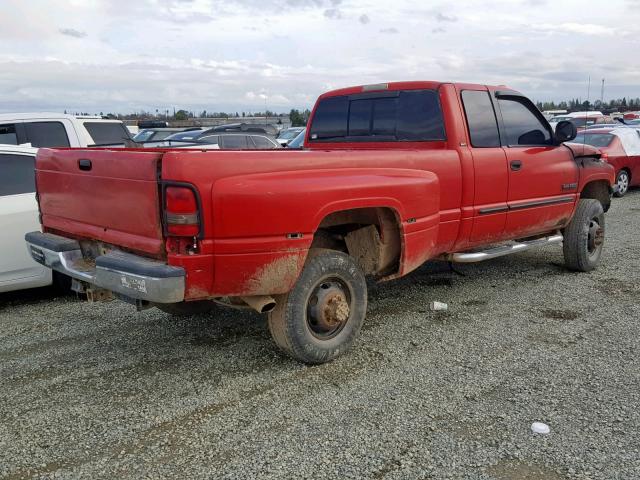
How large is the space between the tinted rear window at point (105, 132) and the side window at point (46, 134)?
0.61m

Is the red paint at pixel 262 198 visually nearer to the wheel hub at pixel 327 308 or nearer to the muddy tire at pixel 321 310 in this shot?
the muddy tire at pixel 321 310

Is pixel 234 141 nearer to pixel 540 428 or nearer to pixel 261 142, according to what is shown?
pixel 261 142

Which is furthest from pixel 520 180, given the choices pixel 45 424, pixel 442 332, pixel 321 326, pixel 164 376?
pixel 45 424

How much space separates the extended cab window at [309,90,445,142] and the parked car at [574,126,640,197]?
9.43 m

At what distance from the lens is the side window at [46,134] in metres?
7.77

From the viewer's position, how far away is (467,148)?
4969 mm

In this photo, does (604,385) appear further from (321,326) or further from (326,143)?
(326,143)

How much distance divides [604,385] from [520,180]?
7.48 ft

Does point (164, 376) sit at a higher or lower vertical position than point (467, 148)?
lower

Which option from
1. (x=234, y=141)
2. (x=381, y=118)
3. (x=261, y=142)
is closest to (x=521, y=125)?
(x=381, y=118)

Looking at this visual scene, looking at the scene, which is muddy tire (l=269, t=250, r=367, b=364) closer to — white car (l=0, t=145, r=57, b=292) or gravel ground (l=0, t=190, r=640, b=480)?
gravel ground (l=0, t=190, r=640, b=480)

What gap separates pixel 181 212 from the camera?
10.6ft

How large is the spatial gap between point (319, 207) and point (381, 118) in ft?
6.55

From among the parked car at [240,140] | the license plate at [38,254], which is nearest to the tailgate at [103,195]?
the license plate at [38,254]
